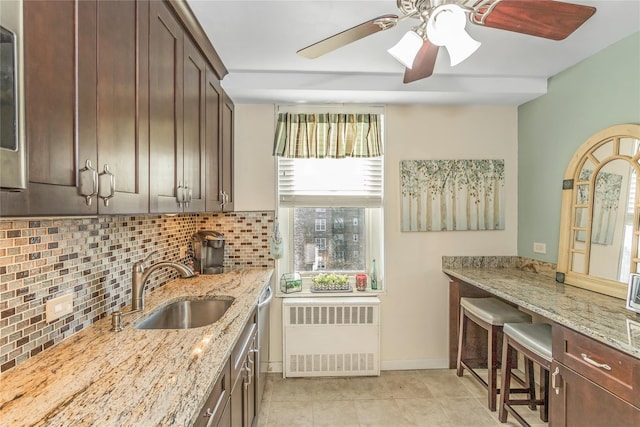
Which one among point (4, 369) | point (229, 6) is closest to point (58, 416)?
point (4, 369)

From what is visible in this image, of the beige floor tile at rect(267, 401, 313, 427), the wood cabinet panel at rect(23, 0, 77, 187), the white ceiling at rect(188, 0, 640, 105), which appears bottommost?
the beige floor tile at rect(267, 401, 313, 427)

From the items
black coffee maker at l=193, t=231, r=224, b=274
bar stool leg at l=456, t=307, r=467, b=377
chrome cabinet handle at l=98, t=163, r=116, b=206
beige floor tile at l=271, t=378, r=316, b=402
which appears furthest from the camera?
bar stool leg at l=456, t=307, r=467, b=377

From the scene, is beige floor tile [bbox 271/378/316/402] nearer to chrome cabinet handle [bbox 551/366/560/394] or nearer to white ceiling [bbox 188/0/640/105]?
→ chrome cabinet handle [bbox 551/366/560/394]

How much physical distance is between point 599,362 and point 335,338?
175cm

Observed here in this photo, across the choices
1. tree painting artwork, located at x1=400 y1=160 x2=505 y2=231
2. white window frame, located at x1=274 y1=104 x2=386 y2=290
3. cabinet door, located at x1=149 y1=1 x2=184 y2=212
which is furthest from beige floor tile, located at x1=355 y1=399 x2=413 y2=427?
cabinet door, located at x1=149 y1=1 x2=184 y2=212

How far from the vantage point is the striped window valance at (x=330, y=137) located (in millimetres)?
2893

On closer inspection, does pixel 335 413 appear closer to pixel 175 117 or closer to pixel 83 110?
pixel 175 117

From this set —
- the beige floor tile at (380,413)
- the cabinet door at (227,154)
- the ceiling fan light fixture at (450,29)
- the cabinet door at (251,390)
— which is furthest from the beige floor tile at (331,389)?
the ceiling fan light fixture at (450,29)

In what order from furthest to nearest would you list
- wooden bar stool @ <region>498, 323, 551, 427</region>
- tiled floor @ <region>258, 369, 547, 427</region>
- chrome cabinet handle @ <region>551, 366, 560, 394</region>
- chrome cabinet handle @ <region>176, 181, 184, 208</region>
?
tiled floor @ <region>258, 369, 547, 427</region> < wooden bar stool @ <region>498, 323, 551, 427</region> < chrome cabinet handle @ <region>551, 366, 560, 394</region> < chrome cabinet handle @ <region>176, 181, 184, 208</region>

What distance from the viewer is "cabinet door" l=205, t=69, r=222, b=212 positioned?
2.15 m

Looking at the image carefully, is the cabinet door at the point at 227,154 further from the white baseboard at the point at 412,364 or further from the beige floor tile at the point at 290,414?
the white baseboard at the point at 412,364

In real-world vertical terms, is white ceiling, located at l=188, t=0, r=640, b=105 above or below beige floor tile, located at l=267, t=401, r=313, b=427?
above

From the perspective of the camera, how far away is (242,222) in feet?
9.68

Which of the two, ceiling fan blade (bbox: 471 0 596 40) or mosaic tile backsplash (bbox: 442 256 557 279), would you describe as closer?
ceiling fan blade (bbox: 471 0 596 40)
